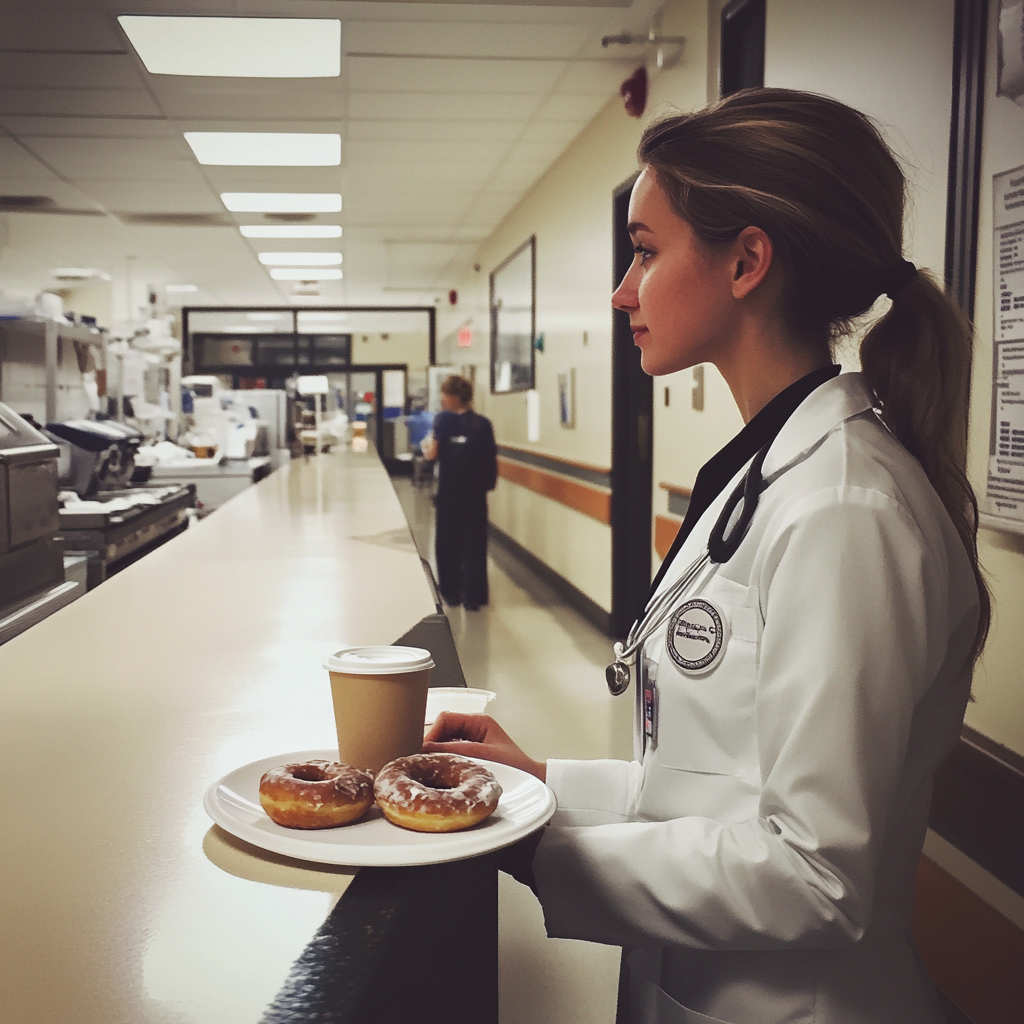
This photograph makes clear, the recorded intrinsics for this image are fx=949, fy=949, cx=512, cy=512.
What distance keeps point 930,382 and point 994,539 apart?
1104mm

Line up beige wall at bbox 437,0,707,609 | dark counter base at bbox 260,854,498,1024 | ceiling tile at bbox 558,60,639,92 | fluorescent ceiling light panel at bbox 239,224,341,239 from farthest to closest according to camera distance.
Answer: fluorescent ceiling light panel at bbox 239,224,341,239
ceiling tile at bbox 558,60,639,92
beige wall at bbox 437,0,707,609
dark counter base at bbox 260,854,498,1024

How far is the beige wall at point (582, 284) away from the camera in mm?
4211

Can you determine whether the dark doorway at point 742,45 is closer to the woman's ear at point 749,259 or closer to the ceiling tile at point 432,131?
the ceiling tile at point 432,131

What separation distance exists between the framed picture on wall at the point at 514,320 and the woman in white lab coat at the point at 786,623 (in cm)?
637

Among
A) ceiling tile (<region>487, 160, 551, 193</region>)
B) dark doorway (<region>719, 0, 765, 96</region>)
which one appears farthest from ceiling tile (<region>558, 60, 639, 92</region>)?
ceiling tile (<region>487, 160, 551, 193</region>)

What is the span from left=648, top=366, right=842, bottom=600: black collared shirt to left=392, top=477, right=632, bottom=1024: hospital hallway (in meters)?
1.41

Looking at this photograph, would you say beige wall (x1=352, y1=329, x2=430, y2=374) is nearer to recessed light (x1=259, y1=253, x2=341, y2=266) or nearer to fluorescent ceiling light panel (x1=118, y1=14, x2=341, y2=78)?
recessed light (x1=259, y1=253, x2=341, y2=266)

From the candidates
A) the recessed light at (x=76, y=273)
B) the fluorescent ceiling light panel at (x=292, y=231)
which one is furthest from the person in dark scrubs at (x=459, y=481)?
the recessed light at (x=76, y=273)

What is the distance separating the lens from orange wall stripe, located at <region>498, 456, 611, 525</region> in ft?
18.2

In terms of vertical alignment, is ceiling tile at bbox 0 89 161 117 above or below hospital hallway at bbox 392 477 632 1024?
above

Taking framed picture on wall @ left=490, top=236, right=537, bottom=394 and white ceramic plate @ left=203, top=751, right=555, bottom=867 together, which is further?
framed picture on wall @ left=490, top=236, right=537, bottom=394

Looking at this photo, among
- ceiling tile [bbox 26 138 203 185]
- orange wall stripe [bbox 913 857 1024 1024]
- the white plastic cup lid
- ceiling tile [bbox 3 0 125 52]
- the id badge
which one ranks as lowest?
orange wall stripe [bbox 913 857 1024 1024]

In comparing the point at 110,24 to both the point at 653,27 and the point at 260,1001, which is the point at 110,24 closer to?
the point at 653,27

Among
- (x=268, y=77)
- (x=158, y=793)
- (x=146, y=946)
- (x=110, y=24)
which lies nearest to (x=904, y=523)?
(x=146, y=946)
